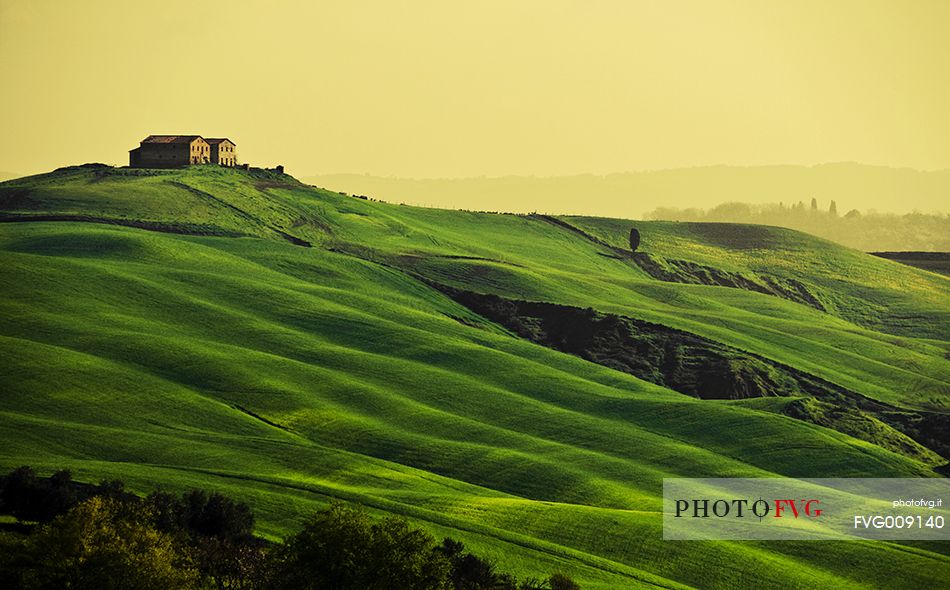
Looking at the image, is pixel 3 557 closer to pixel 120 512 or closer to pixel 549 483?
pixel 120 512

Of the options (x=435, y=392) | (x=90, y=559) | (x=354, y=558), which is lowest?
(x=354, y=558)

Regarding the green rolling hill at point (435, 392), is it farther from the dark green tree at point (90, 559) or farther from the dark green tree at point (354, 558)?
the dark green tree at point (90, 559)

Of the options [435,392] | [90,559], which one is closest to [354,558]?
[90,559]

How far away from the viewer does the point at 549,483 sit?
104 meters

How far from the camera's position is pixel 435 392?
125m

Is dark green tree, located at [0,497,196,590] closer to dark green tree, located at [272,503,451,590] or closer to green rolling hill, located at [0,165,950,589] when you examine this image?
dark green tree, located at [272,503,451,590]

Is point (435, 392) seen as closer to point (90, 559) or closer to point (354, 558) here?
point (354, 558)

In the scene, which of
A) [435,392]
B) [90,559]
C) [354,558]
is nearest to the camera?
[90,559]

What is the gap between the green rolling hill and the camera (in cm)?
9019

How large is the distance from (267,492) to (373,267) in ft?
308

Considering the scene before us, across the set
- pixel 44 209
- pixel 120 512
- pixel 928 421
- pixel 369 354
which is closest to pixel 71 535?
pixel 120 512

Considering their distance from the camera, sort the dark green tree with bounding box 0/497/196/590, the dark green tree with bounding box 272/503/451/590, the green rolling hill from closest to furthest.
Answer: the dark green tree with bounding box 0/497/196/590 < the dark green tree with bounding box 272/503/451/590 < the green rolling hill

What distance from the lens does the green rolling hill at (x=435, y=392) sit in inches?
3551

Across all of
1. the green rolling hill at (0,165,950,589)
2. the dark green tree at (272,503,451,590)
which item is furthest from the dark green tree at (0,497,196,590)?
the green rolling hill at (0,165,950,589)
